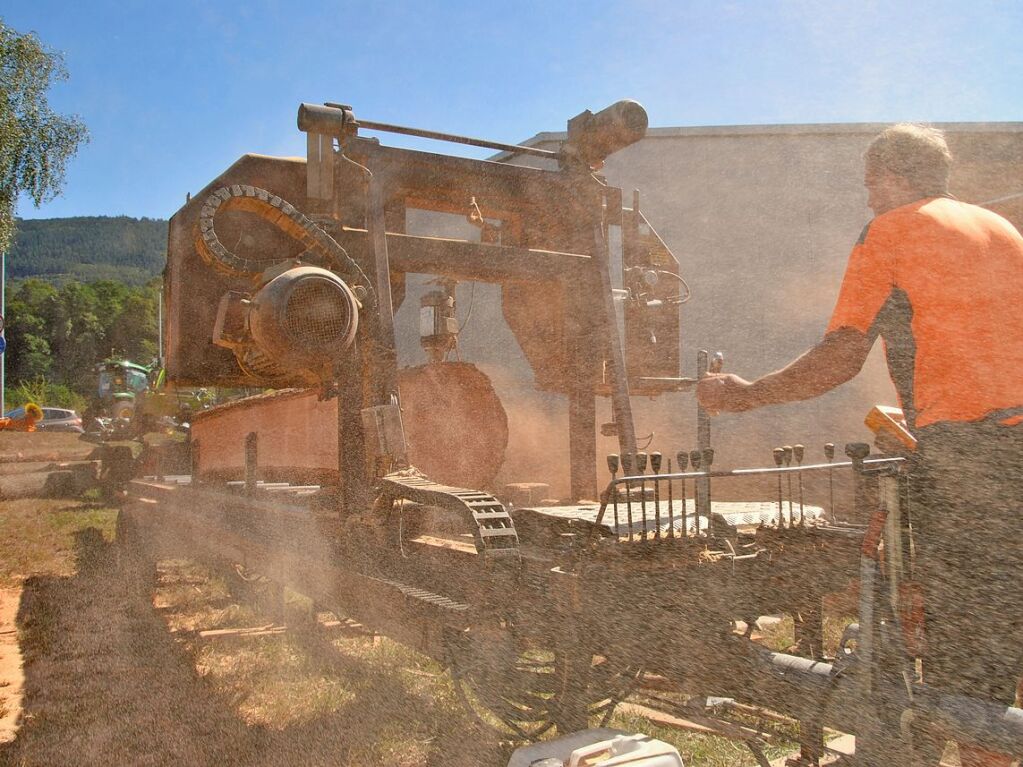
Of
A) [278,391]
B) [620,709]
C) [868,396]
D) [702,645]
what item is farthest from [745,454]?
[702,645]

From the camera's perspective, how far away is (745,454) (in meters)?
12.2

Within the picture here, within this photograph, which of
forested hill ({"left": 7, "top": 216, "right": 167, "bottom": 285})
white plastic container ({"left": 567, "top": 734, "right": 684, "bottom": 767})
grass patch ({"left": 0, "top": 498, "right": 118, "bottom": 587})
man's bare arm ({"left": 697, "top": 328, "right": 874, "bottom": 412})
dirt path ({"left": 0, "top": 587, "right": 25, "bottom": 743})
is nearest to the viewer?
white plastic container ({"left": 567, "top": 734, "right": 684, "bottom": 767})

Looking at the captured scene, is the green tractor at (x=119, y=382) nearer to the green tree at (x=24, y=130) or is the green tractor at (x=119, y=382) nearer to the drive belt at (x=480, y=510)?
the green tree at (x=24, y=130)

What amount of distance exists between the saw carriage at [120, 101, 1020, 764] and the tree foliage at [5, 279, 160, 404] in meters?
73.3

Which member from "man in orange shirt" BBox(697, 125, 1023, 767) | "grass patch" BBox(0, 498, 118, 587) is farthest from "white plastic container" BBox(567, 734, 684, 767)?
"grass patch" BBox(0, 498, 118, 587)

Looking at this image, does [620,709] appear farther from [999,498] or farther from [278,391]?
[278,391]

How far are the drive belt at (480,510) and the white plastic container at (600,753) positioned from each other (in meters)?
0.52

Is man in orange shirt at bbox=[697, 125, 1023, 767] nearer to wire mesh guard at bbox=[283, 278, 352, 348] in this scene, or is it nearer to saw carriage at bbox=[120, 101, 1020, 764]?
saw carriage at bbox=[120, 101, 1020, 764]

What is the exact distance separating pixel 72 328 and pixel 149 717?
8415cm

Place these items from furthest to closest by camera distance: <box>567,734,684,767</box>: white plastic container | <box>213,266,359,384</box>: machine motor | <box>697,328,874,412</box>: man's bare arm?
<box>213,266,359,384</box>: machine motor → <box>697,328,874,412</box>: man's bare arm → <box>567,734,684,767</box>: white plastic container

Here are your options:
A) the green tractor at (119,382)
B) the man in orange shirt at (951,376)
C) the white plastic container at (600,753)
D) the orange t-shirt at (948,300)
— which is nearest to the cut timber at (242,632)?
the white plastic container at (600,753)

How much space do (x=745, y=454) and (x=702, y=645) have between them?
33.6 ft

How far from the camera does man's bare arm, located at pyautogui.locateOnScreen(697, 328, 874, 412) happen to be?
213cm

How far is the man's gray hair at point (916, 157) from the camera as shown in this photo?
2150 mm
